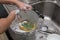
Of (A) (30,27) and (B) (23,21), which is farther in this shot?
(B) (23,21)

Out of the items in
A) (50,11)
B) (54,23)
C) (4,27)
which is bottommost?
(54,23)

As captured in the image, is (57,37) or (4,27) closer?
(4,27)

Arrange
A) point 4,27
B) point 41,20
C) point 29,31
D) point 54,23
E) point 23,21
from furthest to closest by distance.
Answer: point 54,23 < point 41,20 < point 23,21 < point 29,31 < point 4,27

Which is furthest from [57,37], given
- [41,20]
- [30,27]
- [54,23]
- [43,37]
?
[54,23]

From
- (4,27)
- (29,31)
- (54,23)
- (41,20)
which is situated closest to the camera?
(4,27)

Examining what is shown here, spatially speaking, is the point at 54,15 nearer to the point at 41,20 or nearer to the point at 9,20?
the point at 41,20

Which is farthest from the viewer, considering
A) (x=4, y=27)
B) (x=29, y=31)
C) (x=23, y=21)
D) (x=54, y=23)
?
(x=54, y=23)

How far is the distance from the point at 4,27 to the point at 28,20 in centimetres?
33

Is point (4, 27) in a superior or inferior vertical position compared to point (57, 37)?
superior

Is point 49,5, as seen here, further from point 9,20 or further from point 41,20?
point 9,20

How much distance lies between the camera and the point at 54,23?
147 cm

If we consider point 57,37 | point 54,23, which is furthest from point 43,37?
point 54,23

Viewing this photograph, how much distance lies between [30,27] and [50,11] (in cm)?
53

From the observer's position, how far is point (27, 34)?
0.94 m
